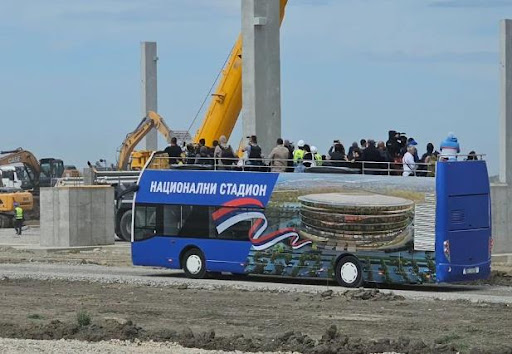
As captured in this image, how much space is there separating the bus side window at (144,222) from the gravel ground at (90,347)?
Result: 11.9 meters

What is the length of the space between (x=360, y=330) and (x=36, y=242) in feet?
102

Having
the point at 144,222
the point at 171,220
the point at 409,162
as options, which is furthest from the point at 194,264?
the point at 409,162

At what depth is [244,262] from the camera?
30297 millimetres

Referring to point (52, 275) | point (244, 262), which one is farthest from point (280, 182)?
point (52, 275)

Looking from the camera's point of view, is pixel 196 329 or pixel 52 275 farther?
pixel 52 275

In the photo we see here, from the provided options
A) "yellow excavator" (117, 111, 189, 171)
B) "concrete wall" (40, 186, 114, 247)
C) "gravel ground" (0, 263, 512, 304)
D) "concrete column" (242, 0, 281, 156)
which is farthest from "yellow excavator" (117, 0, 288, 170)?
"gravel ground" (0, 263, 512, 304)

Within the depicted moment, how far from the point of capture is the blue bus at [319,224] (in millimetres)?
27359

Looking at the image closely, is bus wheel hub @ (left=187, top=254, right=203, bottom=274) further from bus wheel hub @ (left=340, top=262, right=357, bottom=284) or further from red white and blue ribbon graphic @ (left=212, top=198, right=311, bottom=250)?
bus wheel hub @ (left=340, top=262, right=357, bottom=284)

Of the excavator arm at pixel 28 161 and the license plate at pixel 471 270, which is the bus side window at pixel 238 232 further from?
the excavator arm at pixel 28 161

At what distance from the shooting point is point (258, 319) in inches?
903

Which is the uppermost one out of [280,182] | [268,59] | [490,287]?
[268,59]

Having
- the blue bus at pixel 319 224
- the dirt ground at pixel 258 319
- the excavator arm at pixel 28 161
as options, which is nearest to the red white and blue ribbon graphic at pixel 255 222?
the blue bus at pixel 319 224

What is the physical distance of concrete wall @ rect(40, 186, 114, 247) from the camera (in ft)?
149

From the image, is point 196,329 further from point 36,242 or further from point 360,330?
point 36,242
